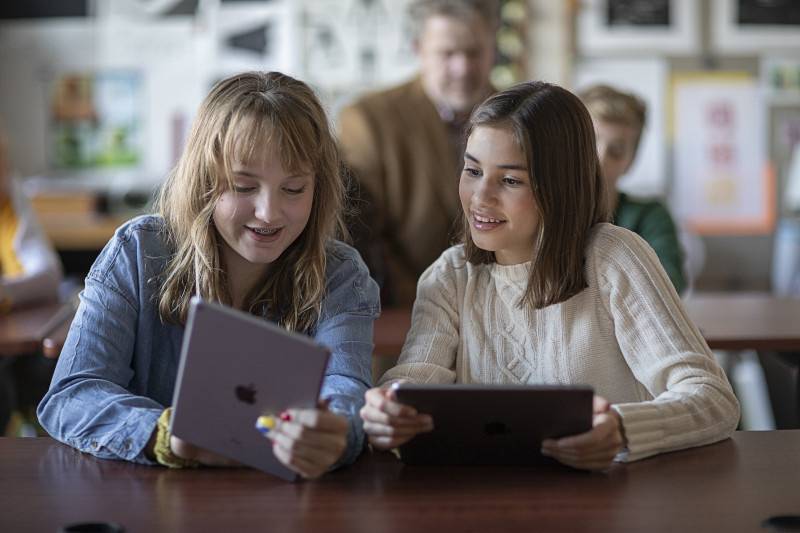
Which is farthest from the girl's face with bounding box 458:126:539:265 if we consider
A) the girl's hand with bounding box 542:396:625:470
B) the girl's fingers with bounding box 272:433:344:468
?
the girl's fingers with bounding box 272:433:344:468

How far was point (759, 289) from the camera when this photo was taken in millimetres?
5398

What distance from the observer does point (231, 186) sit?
1.54 meters

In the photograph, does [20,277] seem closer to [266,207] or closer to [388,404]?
[266,207]

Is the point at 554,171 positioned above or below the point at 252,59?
below

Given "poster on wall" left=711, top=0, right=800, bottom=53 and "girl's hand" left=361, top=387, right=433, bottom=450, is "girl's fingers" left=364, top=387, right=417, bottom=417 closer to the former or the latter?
"girl's hand" left=361, top=387, right=433, bottom=450

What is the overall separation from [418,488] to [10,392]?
1776 millimetres

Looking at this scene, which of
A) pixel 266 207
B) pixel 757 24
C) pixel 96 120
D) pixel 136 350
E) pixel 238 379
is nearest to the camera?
pixel 238 379

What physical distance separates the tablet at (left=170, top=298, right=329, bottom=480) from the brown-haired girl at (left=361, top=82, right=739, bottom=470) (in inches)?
11.3

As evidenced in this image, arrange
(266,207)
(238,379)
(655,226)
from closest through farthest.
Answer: (238,379) → (266,207) → (655,226)

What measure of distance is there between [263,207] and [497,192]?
336 millimetres

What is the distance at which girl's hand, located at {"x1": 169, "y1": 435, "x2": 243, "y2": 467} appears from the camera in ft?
4.50

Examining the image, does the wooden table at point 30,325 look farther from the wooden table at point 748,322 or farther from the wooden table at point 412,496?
the wooden table at point 748,322

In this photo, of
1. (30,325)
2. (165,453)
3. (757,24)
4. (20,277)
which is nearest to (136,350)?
(165,453)

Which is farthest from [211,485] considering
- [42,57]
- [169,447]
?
[42,57]
